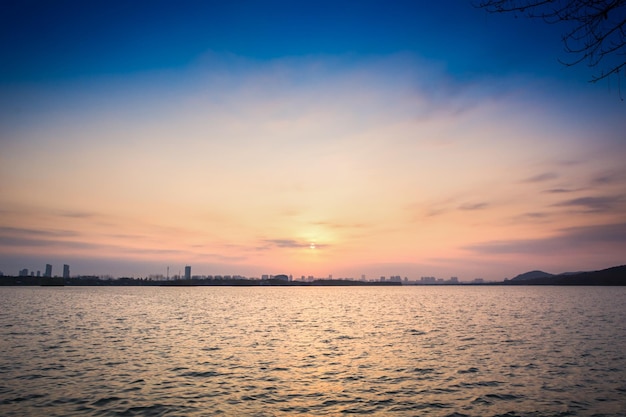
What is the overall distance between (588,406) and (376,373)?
43.6 ft

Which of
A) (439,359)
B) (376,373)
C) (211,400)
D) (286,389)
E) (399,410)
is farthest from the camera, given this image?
(439,359)

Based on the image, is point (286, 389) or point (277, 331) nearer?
point (286, 389)

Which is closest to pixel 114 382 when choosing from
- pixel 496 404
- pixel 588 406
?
pixel 496 404

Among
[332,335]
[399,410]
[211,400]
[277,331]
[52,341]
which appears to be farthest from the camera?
[277,331]

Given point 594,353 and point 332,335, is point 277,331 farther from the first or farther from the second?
point 594,353

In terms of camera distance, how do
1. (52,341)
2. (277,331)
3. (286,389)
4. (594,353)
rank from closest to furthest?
(286,389), (594,353), (52,341), (277,331)

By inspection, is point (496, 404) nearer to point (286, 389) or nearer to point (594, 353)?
point (286, 389)

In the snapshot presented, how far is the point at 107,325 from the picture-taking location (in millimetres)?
65250

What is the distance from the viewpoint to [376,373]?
102 feet

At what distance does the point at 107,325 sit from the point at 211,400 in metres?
50.2

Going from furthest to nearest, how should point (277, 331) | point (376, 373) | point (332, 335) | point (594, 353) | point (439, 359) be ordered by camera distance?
point (277, 331), point (332, 335), point (594, 353), point (439, 359), point (376, 373)

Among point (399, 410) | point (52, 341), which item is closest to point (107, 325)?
point (52, 341)

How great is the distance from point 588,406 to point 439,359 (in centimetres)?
1484

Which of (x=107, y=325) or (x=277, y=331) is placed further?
(x=107, y=325)
